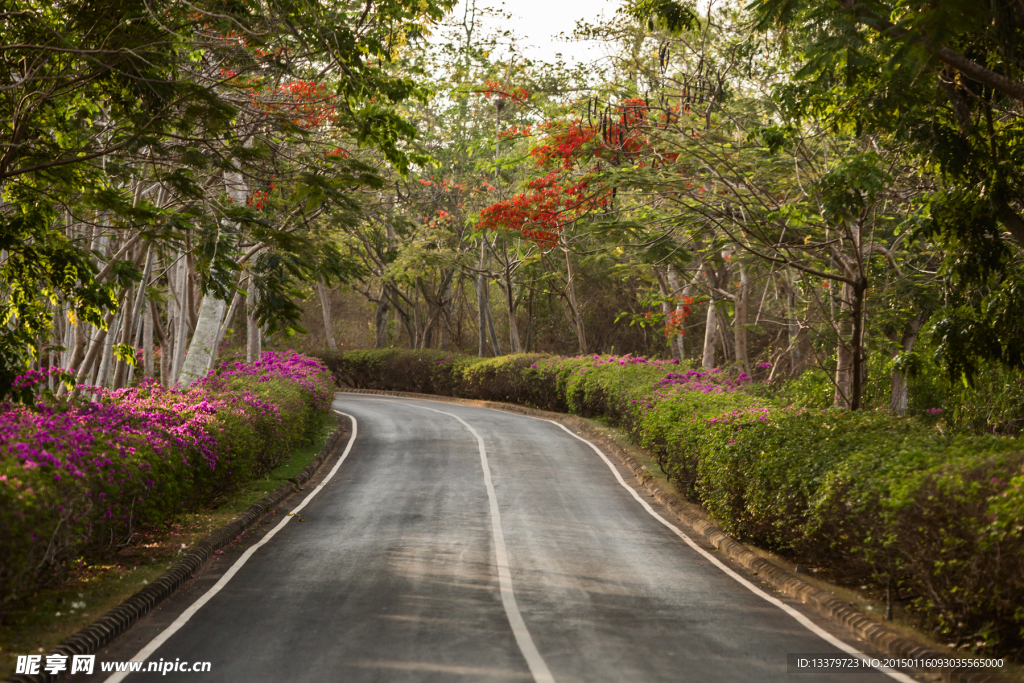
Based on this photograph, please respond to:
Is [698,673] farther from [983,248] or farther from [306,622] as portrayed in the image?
[983,248]

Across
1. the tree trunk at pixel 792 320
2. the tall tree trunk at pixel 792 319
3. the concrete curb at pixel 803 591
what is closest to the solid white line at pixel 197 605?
the concrete curb at pixel 803 591

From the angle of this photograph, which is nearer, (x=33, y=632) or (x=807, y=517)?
(x=33, y=632)

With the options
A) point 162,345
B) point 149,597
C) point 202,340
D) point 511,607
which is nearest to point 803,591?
point 511,607

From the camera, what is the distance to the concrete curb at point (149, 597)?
610 centimetres

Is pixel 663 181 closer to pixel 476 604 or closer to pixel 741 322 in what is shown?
pixel 476 604

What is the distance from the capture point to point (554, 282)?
3381cm

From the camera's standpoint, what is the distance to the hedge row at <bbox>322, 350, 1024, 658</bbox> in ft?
19.1

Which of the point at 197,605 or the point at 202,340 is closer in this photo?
the point at 197,605

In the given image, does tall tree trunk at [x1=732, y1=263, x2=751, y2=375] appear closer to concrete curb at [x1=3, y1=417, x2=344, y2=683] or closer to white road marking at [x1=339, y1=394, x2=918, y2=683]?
white road marking at [x1=339, y1=394, x2=918, y2=683]

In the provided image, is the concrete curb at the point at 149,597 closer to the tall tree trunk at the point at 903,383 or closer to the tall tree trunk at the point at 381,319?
the tall tree trunk at the point at 903,383

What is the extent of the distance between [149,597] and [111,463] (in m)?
1.33

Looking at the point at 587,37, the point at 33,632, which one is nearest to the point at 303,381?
the point at 587,37

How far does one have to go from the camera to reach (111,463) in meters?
7.68

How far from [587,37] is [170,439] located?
44.0 feet
